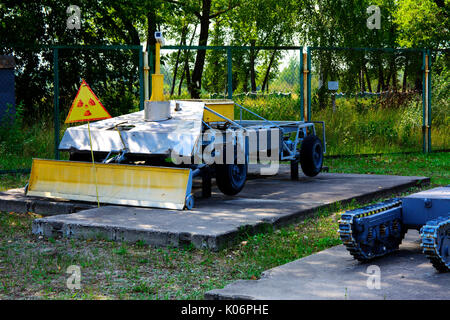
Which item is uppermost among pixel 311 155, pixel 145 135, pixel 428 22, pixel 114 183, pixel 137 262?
pixel 428 22

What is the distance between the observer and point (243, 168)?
30.9 ft

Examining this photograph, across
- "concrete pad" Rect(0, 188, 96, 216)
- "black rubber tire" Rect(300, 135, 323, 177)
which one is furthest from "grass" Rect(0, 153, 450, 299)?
"black rubber tire" Rect(300, 135, 323, 177)

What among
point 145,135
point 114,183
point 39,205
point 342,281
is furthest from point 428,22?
point 342,281

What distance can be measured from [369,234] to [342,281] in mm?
650

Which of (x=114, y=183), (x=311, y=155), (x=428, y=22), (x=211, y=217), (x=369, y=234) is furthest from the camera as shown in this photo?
(x=428, y=22)

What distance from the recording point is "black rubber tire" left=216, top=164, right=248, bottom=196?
29.7 ft

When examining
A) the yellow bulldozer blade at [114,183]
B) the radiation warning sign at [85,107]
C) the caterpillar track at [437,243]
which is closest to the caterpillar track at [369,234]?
the caterpillar track at [437,243]

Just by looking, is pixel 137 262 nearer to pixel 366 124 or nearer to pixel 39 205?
pixel 39 205

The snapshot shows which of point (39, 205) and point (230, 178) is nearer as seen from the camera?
point (39, 205)

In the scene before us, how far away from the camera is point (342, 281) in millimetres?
5316

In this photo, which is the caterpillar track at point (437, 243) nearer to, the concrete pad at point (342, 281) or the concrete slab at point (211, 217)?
the concrete pad at point (342, 281)

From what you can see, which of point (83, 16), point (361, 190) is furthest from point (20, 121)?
point (361, 190)

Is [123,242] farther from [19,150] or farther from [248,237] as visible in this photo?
[19,150]

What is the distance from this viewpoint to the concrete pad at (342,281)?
16.0 feet
